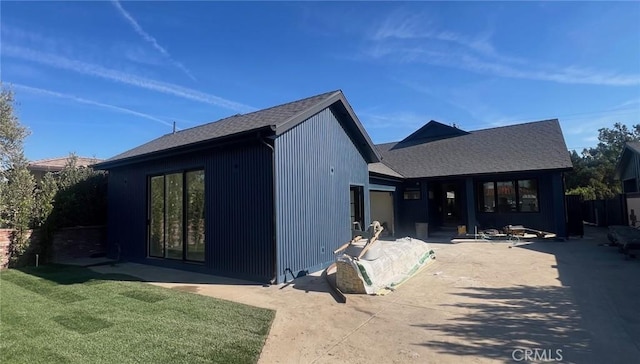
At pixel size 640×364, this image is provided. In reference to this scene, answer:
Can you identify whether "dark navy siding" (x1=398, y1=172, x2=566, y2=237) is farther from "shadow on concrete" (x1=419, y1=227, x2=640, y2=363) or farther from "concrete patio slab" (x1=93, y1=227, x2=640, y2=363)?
"shadow on concrete" (x1=419, y1=227, x2=640, y2=363)

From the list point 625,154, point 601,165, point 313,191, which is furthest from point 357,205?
point 601,165

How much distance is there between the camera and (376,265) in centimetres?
648

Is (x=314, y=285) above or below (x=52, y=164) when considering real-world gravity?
below

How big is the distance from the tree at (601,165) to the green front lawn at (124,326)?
85.5 ft

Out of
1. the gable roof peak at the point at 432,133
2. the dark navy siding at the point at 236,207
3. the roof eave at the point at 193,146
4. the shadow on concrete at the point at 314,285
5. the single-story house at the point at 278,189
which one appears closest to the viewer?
the shadow on concrete at the point at 314,285

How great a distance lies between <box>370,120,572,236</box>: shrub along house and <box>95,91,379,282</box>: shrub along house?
4.34m

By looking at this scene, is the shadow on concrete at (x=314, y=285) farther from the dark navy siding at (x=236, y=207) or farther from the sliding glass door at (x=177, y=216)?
the sliding glass door at (x=177, y=216)

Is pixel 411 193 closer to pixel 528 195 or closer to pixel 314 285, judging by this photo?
pixel 528 195

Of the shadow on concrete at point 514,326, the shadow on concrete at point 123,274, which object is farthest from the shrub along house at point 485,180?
the shadow on concrete at point 514,326

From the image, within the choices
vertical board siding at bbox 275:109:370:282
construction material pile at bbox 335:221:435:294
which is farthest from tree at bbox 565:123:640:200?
construction material pile at bbox 335:221:435:294

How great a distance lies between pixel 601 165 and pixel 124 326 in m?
43.4

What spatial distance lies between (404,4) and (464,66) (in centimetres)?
413

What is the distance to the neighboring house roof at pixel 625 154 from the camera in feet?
47.8

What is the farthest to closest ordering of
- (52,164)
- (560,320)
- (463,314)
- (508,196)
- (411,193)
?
1. (52,164)
2. (411,193)
3. (508,196)
4. (463,314)
5. (560,320)
